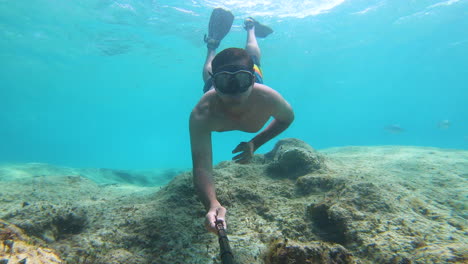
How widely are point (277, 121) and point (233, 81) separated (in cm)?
120

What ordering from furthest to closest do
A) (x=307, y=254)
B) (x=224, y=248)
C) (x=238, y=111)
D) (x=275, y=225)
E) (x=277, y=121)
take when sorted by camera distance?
(x=277, y=121)
(x=238, y=111)
(x=275, y=225)
(x=224, y=248)
(x=307, y=254)

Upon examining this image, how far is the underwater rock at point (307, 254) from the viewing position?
142 centimetres

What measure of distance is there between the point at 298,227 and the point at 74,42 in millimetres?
30658

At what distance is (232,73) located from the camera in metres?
2.61

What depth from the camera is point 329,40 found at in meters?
27.7

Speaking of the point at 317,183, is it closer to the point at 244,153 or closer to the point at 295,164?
the point at 295,164

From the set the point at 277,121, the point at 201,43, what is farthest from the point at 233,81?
the point at 201,43

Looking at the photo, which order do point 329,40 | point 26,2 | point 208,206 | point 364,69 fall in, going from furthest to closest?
point 364,69, point 329,40, point 26,2, point 208,206

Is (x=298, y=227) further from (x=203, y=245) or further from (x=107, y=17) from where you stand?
(x=107, y=17)

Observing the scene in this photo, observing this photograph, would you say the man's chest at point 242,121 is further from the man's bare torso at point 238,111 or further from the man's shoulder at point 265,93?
the man's shoulder at point 265,93

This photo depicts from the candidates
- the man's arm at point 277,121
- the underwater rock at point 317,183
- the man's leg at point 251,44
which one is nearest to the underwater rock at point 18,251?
the man's arm at point 277,121

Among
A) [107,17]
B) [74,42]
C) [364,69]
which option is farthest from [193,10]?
[364,69]

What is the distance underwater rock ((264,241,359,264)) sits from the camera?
1.42 meters

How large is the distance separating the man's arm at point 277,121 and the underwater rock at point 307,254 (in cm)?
187
